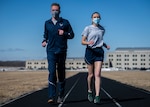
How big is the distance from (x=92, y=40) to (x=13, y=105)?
8.75 ft

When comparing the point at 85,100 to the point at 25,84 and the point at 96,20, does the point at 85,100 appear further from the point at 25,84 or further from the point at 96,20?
the point at 25,84

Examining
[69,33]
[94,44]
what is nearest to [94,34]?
[94,44]

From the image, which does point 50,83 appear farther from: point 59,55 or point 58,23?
point 58,23

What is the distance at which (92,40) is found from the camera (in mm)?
Result: 9547

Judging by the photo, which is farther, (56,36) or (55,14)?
(56,36)

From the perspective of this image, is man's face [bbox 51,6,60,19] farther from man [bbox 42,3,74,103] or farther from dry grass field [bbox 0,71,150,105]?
dry grass field [bbox 0,71,150,105]

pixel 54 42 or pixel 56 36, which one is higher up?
pixel 56 36

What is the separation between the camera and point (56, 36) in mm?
9156

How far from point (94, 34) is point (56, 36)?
3.44 ft

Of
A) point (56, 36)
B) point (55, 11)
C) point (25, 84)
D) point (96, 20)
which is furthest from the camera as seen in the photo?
point (25, 84)

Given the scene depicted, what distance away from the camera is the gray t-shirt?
9.55 metres

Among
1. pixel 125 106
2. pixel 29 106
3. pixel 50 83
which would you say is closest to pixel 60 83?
pixel 50 83

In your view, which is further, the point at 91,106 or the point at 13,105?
the point at 13,105

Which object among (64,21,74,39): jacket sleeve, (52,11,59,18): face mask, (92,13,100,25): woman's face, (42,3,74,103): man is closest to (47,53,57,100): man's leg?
(42,3,74,103): man
